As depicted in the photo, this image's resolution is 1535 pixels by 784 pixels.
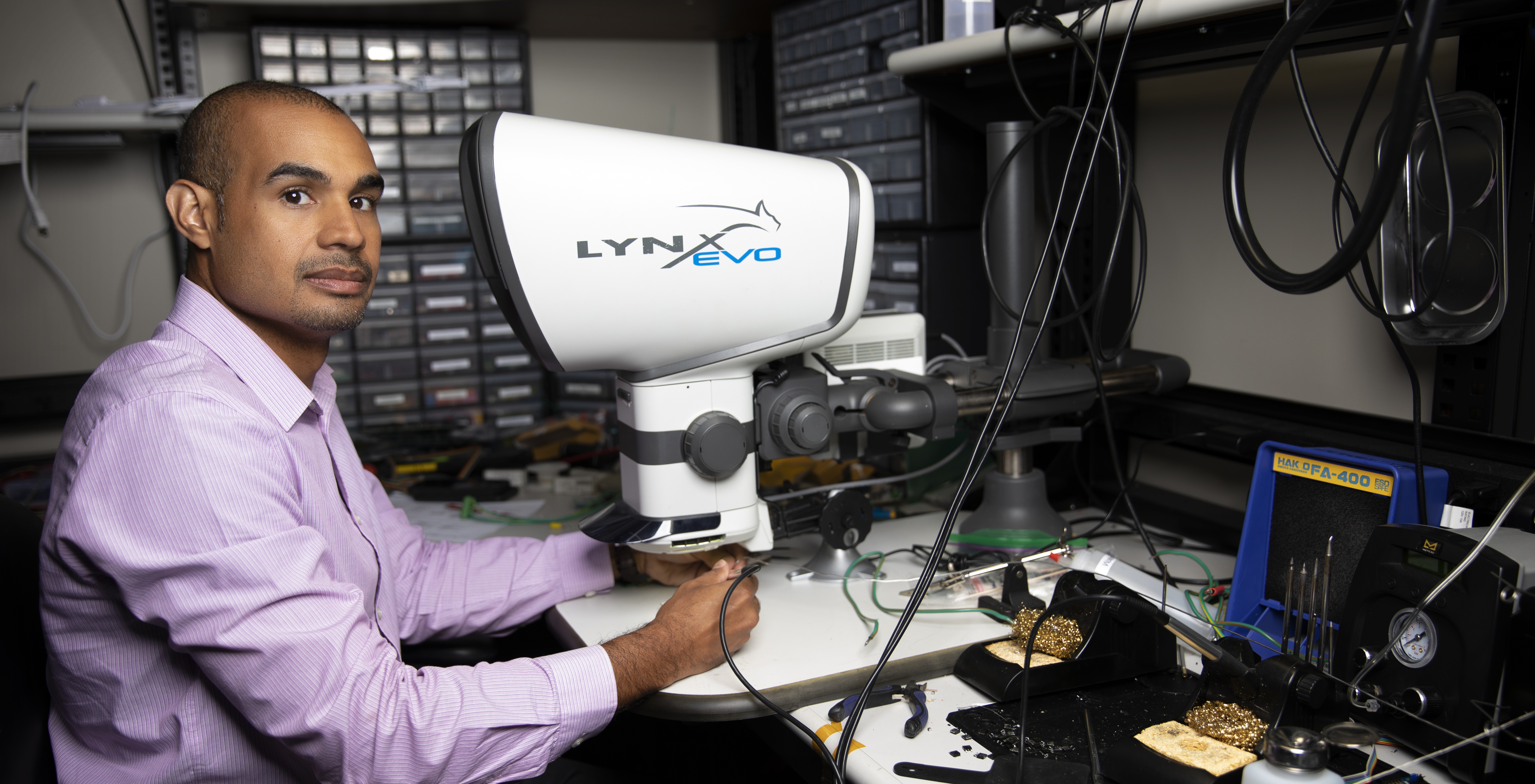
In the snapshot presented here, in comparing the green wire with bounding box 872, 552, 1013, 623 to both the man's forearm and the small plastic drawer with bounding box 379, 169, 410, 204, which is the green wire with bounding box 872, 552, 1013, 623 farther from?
the small plastic drawer with bounding box 379, 169, 410, 204

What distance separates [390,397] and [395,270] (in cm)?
27

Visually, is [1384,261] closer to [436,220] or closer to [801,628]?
[801,628]

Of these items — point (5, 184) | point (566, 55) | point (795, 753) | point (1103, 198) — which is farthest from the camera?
point (566, 55)

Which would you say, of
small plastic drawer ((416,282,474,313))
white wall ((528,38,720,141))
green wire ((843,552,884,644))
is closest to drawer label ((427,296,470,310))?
small plastic drawer ((416,282,474,313))

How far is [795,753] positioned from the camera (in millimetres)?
832

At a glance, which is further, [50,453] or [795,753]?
[50,453]

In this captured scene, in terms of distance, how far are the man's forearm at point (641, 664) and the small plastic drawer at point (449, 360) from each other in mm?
1298

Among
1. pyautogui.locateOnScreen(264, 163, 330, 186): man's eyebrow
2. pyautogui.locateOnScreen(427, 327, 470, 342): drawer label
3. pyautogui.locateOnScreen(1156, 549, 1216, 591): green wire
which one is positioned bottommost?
pyautogui.locateOnScreen(1156, 549, 1216, 591): green wire

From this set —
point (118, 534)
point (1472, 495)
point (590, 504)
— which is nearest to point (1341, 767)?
point (1472, 495)

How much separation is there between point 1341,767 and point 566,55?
6.84 feet

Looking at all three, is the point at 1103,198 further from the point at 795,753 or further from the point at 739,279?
the point at 795,753

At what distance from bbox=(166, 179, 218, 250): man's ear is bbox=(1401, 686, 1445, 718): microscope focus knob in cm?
112

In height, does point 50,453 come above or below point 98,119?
below

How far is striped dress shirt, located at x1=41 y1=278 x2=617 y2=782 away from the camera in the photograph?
734mm
